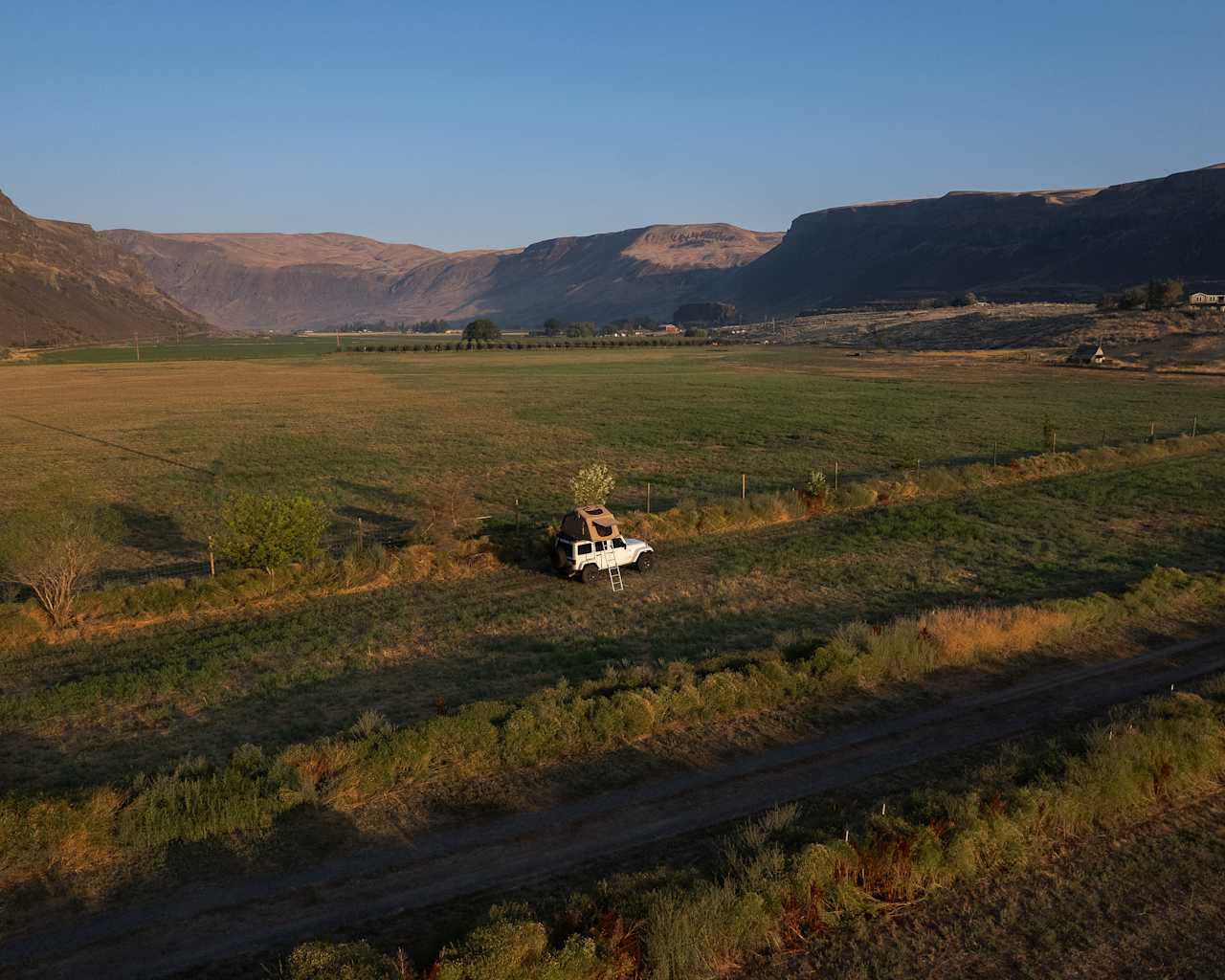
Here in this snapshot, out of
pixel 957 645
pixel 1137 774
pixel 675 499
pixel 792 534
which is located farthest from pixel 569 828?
pixel 675 499

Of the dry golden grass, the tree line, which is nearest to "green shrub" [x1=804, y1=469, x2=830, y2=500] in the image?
the dry golden grass

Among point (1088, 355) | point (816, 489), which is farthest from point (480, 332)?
point (816, 489)

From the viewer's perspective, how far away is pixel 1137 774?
36.0 feet

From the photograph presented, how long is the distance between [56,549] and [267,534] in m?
4.45

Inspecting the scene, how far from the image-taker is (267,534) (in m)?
21.9

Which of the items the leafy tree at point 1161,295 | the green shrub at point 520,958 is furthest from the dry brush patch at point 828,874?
the leafy tree at point 1161,295

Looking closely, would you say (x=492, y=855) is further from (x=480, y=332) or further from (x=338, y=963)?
(x=480, y=332)

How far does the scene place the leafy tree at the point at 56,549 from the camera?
19031 millimetres

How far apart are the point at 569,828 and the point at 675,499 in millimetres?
22279

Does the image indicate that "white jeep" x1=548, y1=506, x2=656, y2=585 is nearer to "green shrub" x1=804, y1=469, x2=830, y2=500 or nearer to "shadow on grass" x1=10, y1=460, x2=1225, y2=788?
"shadow on grass" x1=10, y1=460, x2=1225, y2=788

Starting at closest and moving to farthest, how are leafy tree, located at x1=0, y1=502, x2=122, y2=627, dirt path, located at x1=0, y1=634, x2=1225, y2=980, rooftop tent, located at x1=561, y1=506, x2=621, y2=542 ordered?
dirt path, located at x1=0, y1=634, x2=1225, y2=980 < leafy tree, located at x1=0, y1=502, x2=122, y2=627 < rooftop tent, located at x1=561, y1=506, x2=621, y2=542

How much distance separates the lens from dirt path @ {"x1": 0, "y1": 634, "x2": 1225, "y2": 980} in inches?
332

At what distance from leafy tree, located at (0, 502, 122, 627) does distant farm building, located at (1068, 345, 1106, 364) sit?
88.9 meters

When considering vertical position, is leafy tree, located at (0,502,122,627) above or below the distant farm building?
below
